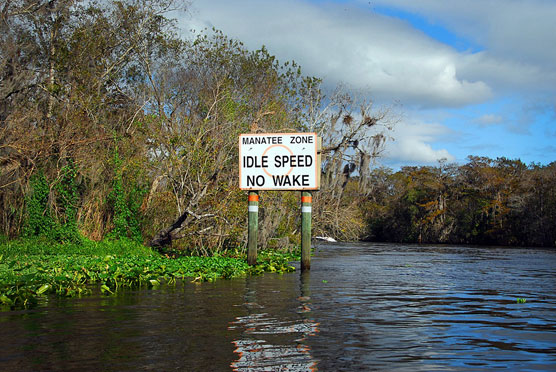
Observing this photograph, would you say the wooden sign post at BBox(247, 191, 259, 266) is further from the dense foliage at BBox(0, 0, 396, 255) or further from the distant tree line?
the distant tree line

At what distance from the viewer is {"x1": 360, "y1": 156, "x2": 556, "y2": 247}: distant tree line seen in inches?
2140

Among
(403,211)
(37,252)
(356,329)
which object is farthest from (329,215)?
(403,211)

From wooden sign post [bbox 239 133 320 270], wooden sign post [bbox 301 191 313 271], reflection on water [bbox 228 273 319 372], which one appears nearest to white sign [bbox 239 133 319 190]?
wooden sign post [bbox 239 133 320 270]

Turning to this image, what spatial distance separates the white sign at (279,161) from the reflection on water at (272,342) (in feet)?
24.3

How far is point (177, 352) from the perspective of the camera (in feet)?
20.8

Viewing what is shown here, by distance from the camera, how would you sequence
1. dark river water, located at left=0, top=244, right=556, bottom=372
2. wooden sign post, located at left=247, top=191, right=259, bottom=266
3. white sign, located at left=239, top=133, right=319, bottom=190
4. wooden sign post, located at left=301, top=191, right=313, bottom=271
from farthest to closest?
wooden sign post, located at left=247, top=191, right=259, bottom=266 < wooden sign post, located at left=301, top=191, right=313, bottom=271 < white sign, located at left=239, top=133, right=319, bottom=190 < dark river water, located at left=0, top=244, right=556, bottom=372

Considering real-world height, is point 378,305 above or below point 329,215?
below

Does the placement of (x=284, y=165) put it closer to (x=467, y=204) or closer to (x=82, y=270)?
(x=82, y=270)

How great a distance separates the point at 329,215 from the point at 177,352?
2571 cm

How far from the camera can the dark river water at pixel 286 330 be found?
597 centimetres

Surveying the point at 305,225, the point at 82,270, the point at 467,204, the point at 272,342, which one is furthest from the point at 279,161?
the point at 467,204

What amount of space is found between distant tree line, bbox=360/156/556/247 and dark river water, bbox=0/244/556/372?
35.3 metres

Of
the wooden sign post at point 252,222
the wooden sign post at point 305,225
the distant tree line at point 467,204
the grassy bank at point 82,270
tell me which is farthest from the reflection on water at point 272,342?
the distant tree line at point 467,204

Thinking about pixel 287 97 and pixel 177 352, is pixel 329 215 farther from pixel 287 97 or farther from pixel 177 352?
pixel 177 352
